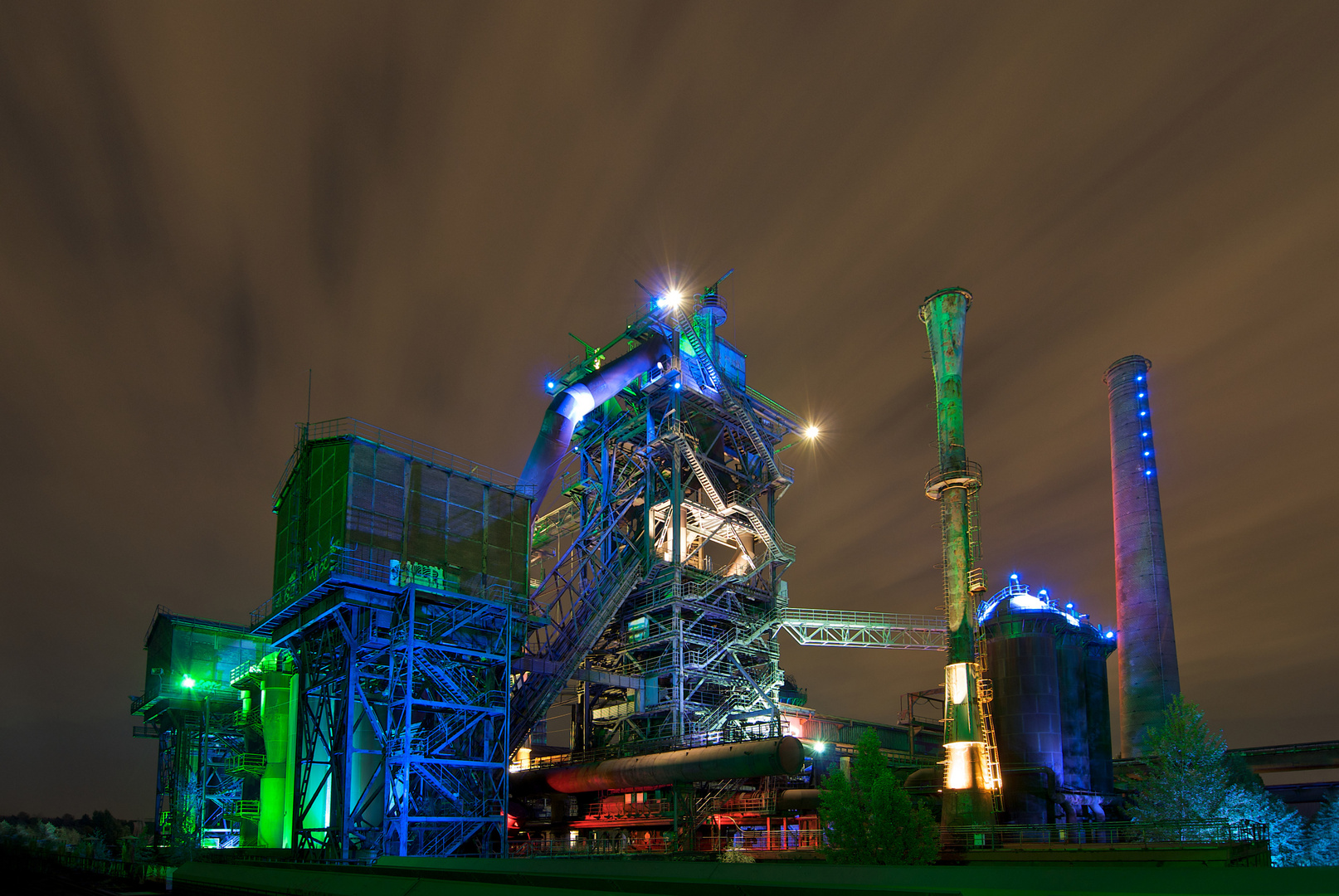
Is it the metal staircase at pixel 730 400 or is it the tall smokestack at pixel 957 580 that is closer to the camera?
the tall smokestack at pixel 957 580

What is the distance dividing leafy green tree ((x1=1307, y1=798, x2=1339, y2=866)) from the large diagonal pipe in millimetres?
43780

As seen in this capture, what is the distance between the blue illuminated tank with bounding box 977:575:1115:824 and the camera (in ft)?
135

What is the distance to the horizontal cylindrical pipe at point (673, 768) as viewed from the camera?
37219mm

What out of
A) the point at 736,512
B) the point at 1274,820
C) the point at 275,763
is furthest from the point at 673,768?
the point at 1274,820

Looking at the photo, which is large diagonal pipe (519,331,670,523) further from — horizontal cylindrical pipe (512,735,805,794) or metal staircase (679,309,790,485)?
horizontal cylindrical pipe (512,735,805,794)

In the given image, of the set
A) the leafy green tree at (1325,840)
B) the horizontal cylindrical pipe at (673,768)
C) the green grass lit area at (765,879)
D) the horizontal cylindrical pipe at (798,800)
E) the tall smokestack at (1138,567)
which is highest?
the tall smokestack at (1138,567)

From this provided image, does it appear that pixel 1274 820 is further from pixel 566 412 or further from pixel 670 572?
pixel 566 412

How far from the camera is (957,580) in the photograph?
1626 inches

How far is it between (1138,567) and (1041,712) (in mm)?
28706

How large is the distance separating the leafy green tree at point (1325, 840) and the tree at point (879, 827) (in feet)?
79.7

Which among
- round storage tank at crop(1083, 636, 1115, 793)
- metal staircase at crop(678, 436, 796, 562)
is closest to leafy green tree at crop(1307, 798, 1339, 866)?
round storage tank at crop(1083, 636, 1115, 793)

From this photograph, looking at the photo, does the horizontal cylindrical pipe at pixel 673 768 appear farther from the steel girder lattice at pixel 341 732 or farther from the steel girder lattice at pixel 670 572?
the steel girder lattice at pixel 341 732

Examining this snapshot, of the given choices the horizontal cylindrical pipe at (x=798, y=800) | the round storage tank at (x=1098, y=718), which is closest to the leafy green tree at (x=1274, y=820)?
the round storage tank at (x=1098, y=718)

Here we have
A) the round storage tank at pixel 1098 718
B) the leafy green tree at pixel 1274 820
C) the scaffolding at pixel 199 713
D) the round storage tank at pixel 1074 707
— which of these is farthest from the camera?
the scaffolding at pixel 199 713
